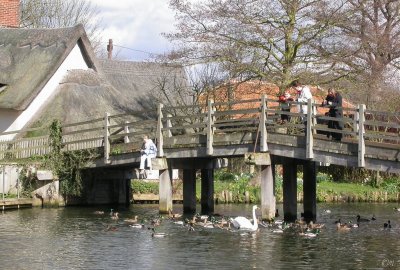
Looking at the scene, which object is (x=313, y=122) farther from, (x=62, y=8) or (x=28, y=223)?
(x=62, y=8)

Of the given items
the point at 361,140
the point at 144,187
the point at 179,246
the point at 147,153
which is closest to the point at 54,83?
the point at 144,187

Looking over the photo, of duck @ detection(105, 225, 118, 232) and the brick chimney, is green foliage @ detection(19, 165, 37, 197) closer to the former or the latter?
duck @ detection(105, 225, 118, 232)

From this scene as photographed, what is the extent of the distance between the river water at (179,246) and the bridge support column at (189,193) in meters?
3.01

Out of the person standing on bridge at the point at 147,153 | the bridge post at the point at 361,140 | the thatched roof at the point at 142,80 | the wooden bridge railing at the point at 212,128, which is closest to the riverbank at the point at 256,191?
the wooden bridge railing at the point at 212,128

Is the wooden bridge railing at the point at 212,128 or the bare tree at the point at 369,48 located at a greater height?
the bare tree at the point at 369,48

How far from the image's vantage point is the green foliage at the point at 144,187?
48.0 meters

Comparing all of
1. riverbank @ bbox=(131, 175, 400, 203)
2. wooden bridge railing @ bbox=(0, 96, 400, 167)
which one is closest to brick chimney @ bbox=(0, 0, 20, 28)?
wooden bridge railing @ bbox=(0, 96, 400, 167)

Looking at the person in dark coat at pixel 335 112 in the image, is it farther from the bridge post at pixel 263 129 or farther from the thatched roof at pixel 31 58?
the thatched roof at pixel 31 58

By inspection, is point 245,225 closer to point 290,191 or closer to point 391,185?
point 290,191

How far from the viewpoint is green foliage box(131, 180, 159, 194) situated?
4800cm

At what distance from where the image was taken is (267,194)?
35906mm

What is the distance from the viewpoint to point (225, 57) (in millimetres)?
46094

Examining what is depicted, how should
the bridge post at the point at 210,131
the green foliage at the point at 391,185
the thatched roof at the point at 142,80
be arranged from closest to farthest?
the bridge post at the point at 210,131, the green foliage at the point at 391,185, the thatched roof at the point at 142,80

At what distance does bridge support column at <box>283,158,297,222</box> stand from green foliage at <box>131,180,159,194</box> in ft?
35.5
